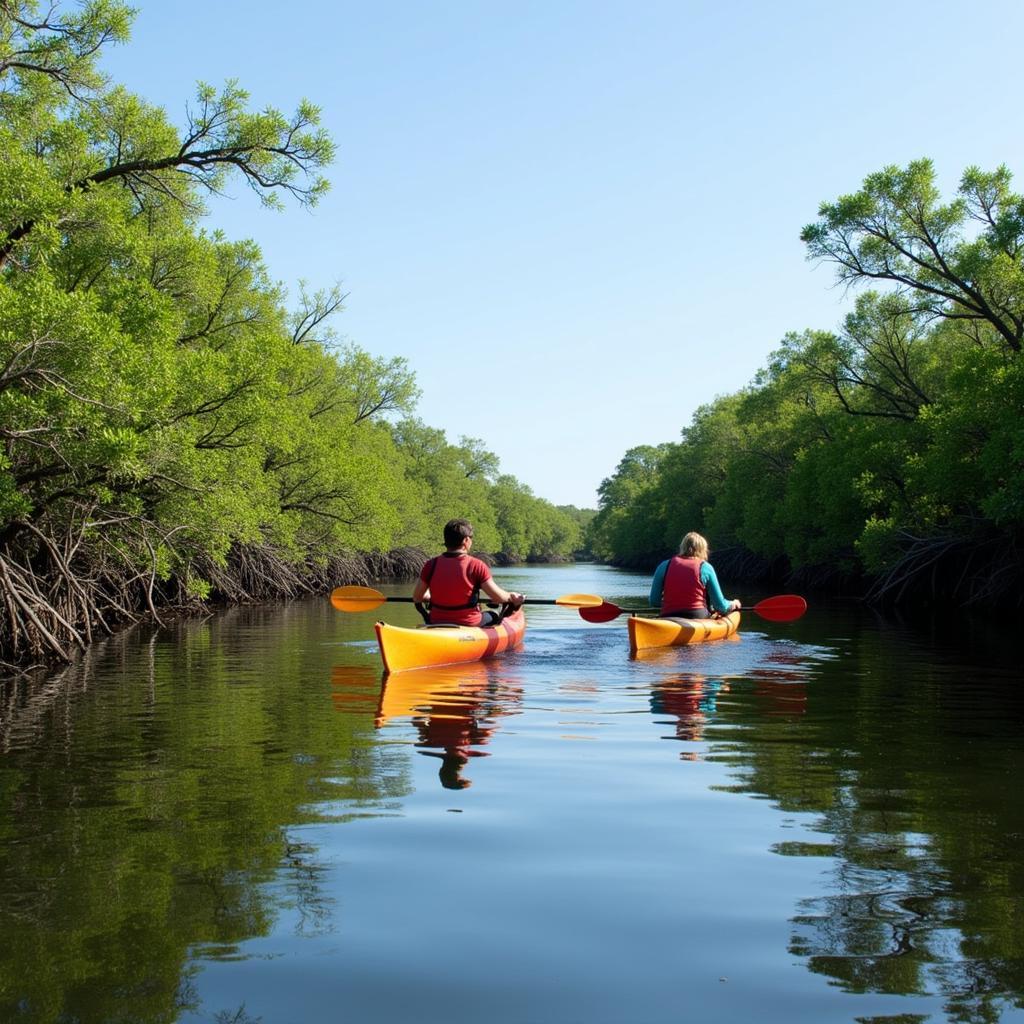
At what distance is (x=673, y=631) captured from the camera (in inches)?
487

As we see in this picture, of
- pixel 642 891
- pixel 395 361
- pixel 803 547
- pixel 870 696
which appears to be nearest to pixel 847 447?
pixel 803 547

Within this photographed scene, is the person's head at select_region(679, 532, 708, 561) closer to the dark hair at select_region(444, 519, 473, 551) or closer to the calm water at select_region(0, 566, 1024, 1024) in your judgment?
the dark hair at select_region(444, 519, 473, 551)

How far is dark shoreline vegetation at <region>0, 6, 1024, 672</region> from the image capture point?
1215cm

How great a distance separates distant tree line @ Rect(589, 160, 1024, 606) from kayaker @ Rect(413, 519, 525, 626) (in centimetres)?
1091

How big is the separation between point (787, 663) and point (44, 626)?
845cm

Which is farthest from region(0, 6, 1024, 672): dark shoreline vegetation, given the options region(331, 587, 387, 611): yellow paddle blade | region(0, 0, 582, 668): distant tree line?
region(331, 587, 387, 611): yellow paddle blade

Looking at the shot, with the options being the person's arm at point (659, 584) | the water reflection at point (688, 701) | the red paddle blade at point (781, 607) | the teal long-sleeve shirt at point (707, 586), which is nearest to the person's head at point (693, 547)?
the teal long-sleeve shirt at point (707, 586)

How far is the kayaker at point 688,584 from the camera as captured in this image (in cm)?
1291

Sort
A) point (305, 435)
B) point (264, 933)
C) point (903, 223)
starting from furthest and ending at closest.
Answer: point (305, 435), point (903, 223), point (264, 933)

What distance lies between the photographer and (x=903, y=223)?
1018 inches

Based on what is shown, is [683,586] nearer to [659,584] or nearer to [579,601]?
[659,584]

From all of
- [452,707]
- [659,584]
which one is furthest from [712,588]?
[452,707]

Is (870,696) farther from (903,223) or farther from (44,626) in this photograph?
(903,223)

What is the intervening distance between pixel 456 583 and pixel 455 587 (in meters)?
0.06
